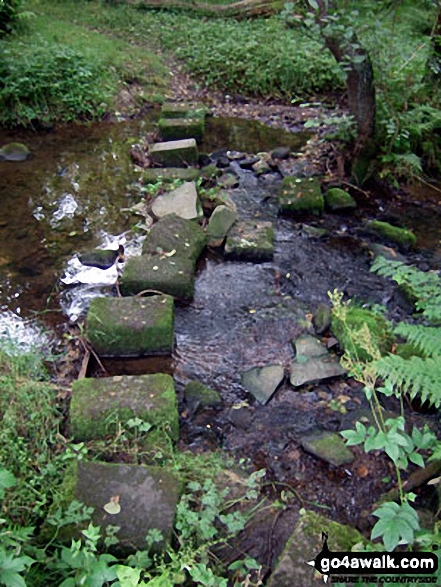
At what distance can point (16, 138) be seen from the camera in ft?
24.2

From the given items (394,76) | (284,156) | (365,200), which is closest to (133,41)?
(284,156)

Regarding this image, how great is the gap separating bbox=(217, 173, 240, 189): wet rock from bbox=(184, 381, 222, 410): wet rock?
10.8 feet

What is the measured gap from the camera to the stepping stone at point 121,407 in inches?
118

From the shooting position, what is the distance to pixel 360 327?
12.4ft

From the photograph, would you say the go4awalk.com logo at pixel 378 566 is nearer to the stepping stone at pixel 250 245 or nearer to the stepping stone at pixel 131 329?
the stepping stone at pixel 131 329

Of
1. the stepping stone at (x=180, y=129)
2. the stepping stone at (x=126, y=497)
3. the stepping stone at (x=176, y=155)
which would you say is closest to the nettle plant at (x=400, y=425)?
the stepping stone at (x=126, y=497)

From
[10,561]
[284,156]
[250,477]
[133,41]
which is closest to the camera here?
[10,561]

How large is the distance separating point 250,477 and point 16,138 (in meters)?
6.27

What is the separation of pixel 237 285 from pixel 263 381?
49.4 inches

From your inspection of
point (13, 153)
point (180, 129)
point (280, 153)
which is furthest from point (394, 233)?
point (13, 153)

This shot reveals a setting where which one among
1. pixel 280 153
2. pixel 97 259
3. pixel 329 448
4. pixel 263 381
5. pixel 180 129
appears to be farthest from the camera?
pixel 180 129

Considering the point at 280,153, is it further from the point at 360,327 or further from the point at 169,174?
the point at 360,327

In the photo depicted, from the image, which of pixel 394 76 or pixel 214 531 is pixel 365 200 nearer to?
pixel 394 76

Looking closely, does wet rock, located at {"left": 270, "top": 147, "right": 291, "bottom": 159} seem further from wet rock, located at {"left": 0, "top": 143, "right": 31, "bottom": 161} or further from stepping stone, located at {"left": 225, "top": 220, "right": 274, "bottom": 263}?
wet rock, located at {"left": 0, "top": 143, "right": 31, "bottom": 161}
